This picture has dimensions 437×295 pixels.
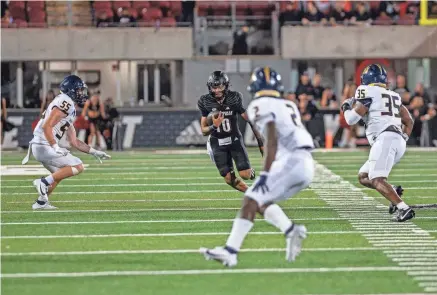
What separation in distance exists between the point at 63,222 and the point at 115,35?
1466 cm

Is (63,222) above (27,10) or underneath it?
underneath

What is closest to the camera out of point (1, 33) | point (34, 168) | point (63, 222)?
point (63, 222)

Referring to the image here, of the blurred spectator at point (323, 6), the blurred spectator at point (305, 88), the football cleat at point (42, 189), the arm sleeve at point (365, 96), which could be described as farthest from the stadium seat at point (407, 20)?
the arm sleeve at point (365, 96)

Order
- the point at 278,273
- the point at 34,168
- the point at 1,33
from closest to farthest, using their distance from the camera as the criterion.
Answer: the point at 278,273
the point at 34,168
the point at 1,33

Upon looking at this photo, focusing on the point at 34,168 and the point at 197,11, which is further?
the point at 197,11

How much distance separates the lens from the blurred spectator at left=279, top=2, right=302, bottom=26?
25094 mm

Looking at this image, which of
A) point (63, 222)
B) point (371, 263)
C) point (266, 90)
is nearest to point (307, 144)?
point (266, 90)

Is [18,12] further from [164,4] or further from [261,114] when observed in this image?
[261,114]

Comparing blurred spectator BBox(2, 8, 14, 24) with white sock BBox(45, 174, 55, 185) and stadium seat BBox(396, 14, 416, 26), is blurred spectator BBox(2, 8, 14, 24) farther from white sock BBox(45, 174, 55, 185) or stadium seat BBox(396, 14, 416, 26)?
white sock BBox(45, 174, 55, 185)

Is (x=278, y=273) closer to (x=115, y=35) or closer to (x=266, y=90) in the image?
(x=266, y=90)

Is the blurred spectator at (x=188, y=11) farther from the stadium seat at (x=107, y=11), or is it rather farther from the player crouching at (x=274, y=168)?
the player crouching at (x=274, y=168)

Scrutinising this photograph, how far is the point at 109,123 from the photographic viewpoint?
74.4 feet

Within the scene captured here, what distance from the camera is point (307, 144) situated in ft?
25.8

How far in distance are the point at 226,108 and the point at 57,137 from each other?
179cm
